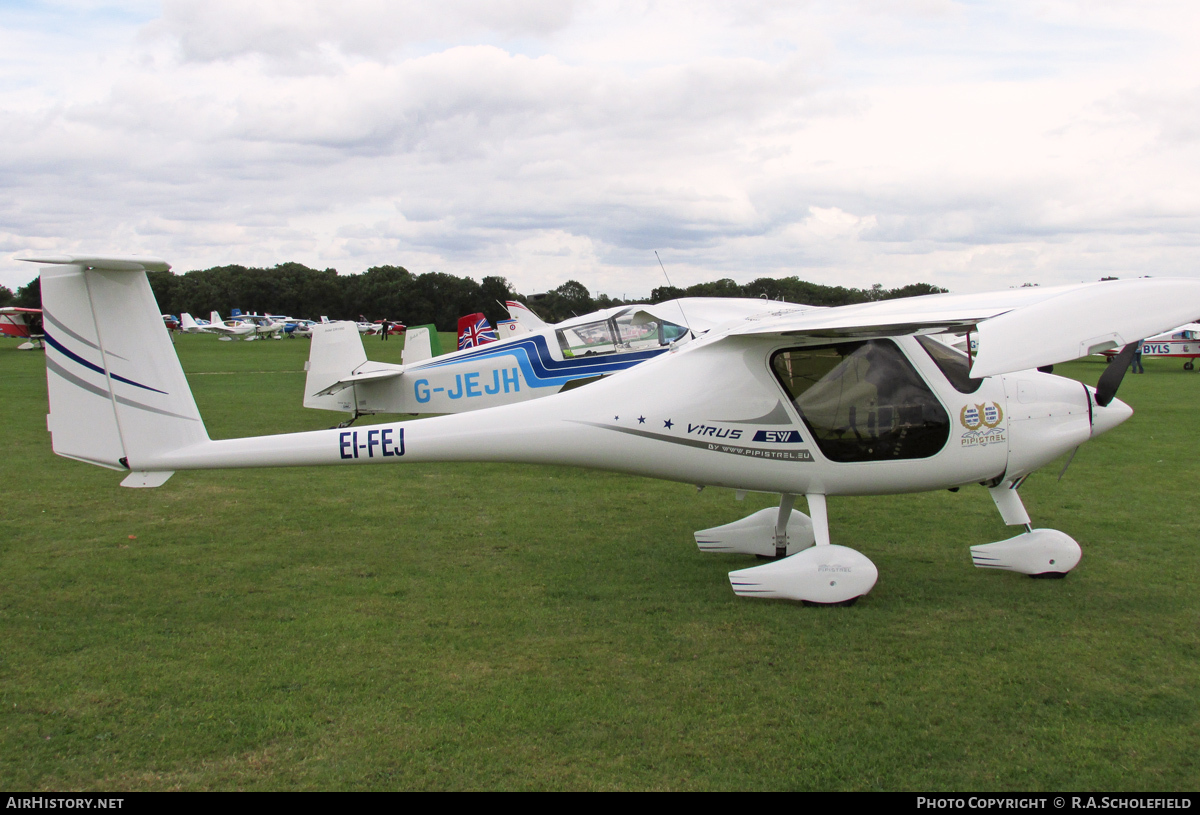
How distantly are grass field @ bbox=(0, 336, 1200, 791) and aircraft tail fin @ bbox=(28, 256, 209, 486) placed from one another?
3.82ft

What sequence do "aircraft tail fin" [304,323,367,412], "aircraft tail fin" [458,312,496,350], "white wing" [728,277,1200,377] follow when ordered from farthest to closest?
"aircraft tail fin" [458,312,496,350]
"aircraft tail fin" [304,323,367,412]
"white wing" [728,277,1200,377]

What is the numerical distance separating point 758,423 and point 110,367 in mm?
4337

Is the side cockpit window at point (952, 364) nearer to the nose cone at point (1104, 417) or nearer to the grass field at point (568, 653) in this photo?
the nose cone at point (1104, 417)

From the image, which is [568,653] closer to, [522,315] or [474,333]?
[474,333]

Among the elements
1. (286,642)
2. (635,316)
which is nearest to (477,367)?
(635,316)

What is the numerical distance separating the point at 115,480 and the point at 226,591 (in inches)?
203

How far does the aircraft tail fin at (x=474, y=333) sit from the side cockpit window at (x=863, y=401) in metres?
18.1

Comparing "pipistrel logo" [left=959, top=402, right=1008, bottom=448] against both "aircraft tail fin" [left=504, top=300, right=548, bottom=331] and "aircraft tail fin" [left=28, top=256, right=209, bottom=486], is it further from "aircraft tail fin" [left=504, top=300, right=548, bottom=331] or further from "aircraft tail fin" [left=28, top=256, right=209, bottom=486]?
"aircraft tail fin" [left=504, top=300, right=548, bottom=331]

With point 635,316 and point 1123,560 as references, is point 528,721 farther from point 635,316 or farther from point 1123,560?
point 635,316

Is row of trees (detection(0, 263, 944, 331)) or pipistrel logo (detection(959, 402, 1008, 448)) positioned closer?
pipistrel logo (detection(959, 402, 1008, 448))

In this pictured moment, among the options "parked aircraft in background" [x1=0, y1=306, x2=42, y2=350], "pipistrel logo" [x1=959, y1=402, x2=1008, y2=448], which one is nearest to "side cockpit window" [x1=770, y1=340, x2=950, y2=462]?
"pipistrel logo" [x1=959, y1=402, x2=1008, y2=448]

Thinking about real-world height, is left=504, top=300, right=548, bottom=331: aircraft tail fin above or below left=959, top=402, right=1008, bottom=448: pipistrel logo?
above

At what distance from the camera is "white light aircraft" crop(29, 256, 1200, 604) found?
535cm

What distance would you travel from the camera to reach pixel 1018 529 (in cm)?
769
